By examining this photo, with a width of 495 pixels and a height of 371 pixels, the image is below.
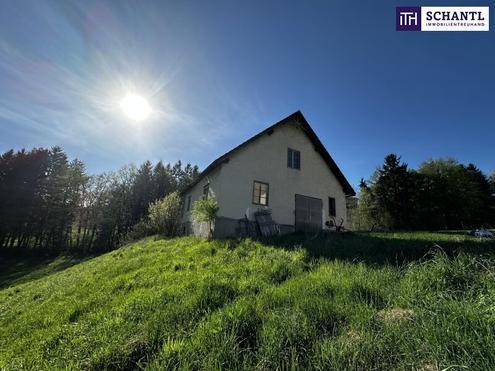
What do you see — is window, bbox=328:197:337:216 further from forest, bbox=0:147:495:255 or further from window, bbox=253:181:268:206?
forest, bbox=0:147:495:255

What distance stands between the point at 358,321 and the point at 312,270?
2338 millimetres

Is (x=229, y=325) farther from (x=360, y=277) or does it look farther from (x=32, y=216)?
(x=32, y=216)

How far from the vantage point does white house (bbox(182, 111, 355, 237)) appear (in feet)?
44.7

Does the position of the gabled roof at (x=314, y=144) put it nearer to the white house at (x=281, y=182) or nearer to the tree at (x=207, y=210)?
the white house at (x=281, y=182)

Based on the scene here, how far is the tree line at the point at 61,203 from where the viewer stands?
3303 centimetres

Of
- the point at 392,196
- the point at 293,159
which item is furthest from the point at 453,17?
the point at 392,196

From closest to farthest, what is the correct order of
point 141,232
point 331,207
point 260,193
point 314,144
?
point 260,193 → point 331,207 → point 314,144 → point 141,232

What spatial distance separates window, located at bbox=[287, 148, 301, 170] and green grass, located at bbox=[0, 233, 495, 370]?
11.1 meters

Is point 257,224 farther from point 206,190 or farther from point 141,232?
point 141,232

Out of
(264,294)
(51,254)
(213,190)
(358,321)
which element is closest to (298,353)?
(358,321)

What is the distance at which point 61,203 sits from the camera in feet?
118

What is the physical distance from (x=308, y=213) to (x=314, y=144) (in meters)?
5.30

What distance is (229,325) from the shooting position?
10.2 feet

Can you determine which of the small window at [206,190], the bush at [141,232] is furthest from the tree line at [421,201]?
the bush at [141,232]
